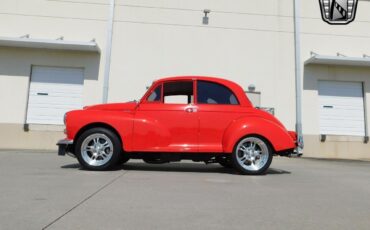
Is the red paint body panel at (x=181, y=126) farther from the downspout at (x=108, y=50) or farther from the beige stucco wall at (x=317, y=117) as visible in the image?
the beige stucco wall at (x=317, y=117)

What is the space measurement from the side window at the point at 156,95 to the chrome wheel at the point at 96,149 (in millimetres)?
1046

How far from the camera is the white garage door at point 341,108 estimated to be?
14.3 m

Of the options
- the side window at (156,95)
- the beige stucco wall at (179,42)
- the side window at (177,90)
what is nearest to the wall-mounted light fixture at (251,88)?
the beige stucco wall at (179,42)

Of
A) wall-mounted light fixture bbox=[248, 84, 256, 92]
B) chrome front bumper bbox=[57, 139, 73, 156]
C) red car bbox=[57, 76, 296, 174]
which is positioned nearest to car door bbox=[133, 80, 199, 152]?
red car bbox=[57, 76, 296, 174]

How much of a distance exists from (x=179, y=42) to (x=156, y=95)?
25.3 feet

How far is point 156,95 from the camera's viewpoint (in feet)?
22.6

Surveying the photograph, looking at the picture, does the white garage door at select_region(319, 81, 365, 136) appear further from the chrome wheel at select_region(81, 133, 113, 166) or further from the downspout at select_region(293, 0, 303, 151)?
the chrome wheel at select_region(81, 133, 113, 166)

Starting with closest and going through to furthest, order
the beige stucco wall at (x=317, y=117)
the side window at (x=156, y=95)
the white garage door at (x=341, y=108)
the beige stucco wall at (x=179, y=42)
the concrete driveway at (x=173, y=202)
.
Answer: the concrete driveway at (x=173, y=202), the side window at (x=156, y=95), the beige stucco wall at (x=179, y=42), the beige stucco wall at (x=317, y=117), the white garage door at (x=341, y=108)

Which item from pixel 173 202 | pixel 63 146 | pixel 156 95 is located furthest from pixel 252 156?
pixel 63 146

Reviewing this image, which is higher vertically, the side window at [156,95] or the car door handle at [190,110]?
the side window at [156,95]

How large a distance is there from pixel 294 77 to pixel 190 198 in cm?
1102

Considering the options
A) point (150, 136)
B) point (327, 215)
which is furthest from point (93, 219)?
point (150, 136)

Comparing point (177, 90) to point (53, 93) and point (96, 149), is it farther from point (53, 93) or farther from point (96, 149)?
point (53, 93)

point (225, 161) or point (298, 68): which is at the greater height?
point (298, 68)
